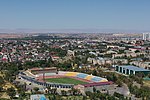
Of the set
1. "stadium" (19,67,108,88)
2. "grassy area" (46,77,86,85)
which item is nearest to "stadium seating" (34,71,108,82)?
"stadium" (19,67,108,88)

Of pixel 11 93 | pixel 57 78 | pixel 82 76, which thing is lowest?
pixel 57 78

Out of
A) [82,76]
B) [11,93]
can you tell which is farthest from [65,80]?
[11,93]

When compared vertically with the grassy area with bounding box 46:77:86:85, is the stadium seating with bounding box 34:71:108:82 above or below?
above

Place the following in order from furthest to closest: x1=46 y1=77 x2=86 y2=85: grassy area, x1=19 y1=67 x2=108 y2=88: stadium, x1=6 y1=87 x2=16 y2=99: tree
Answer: x1=46 y1=77 x2=86 y2=85: grassy area → x1=19 y1=67 x2=108 y2=88: stadium → x1=6 y1=87 x2=16 y2=99: tree

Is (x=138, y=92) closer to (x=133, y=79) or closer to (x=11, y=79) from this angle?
(x=133, y=79)

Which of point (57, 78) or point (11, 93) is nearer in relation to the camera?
point (11, 93)

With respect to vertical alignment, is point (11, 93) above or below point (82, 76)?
above

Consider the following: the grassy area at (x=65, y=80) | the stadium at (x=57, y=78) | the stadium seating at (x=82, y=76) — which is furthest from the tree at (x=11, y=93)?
the stadium seating at (x=82, y=76)

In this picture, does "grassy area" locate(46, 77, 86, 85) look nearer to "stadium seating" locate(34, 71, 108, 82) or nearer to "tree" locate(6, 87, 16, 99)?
"stadium seating" locate(34, 71, 108, 82)

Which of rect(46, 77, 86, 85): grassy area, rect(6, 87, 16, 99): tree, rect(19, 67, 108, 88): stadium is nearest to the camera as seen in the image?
rect(6, 87, 16, 99): tree

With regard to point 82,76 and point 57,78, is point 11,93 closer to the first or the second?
point 57,78
